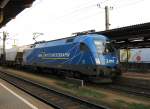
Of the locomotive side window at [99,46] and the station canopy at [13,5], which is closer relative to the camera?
the station canopy at [13,5]

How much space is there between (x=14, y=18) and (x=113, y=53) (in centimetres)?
703

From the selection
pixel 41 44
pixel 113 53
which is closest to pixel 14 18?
pixel 113 53

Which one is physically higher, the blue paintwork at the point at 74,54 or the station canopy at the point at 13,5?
the station canopy at the point at 13,5

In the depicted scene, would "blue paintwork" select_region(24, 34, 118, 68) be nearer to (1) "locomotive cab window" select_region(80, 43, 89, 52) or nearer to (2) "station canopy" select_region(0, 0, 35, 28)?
(1) "locomotive cab window" select_region(80, 43, 89, 52)

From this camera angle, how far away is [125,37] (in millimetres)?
29969

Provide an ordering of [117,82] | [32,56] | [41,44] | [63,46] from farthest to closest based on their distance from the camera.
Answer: [32,56] < [41,44] < [63,46] < [117,82]

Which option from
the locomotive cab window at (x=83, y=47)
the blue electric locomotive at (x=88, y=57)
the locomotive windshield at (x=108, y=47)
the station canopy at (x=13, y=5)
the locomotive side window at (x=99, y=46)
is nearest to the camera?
the station canopy at (x=13, y=5)

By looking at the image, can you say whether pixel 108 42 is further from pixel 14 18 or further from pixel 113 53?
pixel 14 18

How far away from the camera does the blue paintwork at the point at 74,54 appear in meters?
22.9

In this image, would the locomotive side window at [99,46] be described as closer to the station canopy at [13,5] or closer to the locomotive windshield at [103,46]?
the locomotive windshield at [103,46]

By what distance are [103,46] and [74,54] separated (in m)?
2.55

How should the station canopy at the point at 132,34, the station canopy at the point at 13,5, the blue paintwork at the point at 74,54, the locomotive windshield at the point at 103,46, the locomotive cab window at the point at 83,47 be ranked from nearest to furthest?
the station canopy at the point at 13,5, the blue paintwork at the point at 74,54, the locomotive windshield at the point at 103,46, the locomotive cab window at the point at 83,47, the station canopy at the point at 132,34

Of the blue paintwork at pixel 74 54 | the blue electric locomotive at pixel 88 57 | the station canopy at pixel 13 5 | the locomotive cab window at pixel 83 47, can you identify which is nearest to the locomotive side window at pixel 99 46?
the blue electric locomotive at pixel 88 57

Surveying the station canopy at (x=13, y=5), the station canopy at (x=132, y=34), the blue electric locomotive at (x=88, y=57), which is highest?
the station canopy at (x=13, y=5)
